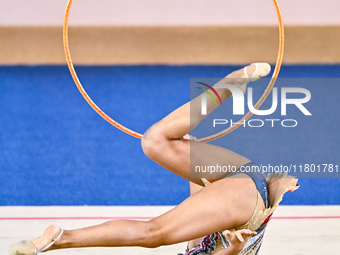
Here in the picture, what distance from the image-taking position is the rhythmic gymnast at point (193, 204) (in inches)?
36.3

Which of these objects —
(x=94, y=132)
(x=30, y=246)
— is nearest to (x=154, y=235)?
(x=30, y=246)

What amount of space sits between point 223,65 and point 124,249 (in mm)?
1891

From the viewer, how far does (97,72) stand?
3.29 meters

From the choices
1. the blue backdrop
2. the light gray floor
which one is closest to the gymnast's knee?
the light gray floor

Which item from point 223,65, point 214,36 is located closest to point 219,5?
point 214,36

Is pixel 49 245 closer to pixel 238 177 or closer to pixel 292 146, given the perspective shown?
pixel 238 177

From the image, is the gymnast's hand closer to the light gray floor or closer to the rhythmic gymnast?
the rhythmic gymnast

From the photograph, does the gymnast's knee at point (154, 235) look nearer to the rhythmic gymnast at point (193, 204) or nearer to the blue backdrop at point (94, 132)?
the rhythmic gymnast at point (193, 204)

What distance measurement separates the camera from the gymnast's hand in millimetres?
1086

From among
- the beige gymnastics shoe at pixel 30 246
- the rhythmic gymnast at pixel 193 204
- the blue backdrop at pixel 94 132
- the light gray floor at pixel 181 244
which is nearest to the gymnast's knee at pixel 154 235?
the rhythmic gymnast at pixel 193 204

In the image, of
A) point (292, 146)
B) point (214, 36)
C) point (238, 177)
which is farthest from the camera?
point (292, 146)

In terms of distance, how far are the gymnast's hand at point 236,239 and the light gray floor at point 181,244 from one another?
2.94 ft

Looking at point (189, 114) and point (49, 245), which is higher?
point (189, 114)

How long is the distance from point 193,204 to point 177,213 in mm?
49
